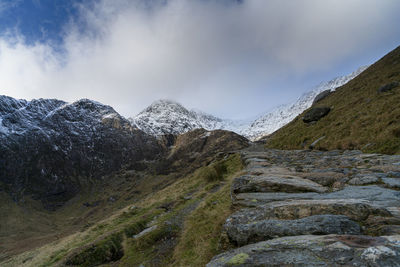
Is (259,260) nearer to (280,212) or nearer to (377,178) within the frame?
(280,212)

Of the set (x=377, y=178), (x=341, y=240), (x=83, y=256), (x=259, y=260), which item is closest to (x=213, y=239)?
(x=259, y=260)

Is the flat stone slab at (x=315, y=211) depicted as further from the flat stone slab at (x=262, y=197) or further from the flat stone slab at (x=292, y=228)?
the flat stone slab at (x=262, y=197)

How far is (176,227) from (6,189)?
221927 millimetres

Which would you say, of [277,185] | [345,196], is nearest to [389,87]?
[277,185]

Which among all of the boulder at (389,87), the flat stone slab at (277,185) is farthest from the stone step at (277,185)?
the boulder at (389,87)

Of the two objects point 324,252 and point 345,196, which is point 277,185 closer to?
point 345,196

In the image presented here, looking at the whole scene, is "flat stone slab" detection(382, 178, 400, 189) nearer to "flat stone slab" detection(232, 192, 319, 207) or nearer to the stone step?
the stone step

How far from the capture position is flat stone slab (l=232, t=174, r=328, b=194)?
7446 millimetres

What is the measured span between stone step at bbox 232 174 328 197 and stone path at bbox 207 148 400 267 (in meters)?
0.04

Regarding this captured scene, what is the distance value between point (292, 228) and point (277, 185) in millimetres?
3570

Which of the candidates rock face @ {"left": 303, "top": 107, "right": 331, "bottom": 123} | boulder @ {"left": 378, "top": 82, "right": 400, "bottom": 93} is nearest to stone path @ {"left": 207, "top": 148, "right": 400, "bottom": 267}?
boulder @ {"left": 378, "top": 82, "right": 400, "bottom": 93}

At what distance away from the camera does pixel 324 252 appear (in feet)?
10.7

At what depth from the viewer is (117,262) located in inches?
527

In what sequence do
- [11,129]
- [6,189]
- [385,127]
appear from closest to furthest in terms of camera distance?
[385,127], [6,189], [11,129]
